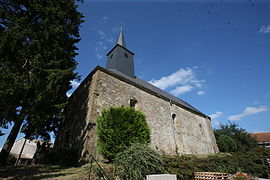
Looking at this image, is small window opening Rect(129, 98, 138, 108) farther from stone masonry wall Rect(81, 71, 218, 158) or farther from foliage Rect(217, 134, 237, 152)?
foliage Rect(217, 134, 237, 152)

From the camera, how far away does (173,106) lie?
15430 mm

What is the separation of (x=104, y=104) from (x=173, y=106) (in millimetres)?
8979

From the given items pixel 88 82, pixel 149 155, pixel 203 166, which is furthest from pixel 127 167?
pixel 88 82

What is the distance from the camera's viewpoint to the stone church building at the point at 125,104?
8758 millimetres

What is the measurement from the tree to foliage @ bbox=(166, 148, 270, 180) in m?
7.01

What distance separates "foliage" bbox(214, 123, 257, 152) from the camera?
65.5ft

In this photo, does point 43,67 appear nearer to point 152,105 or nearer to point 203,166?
point 152,105

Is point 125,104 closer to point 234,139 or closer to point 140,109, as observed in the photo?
point 140,109

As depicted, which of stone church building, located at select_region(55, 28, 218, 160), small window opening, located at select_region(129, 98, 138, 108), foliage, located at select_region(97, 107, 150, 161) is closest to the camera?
foliage, located at select_region(97, 107, 150, 161)

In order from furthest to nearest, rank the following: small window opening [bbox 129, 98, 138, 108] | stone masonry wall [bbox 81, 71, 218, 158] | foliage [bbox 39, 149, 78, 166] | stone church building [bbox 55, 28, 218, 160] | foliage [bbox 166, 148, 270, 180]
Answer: small window opening [bbox 129, 98, 138, 108]
stone masonry wall [bbox 81, 71, 218, 158]
stone church building [bbox 55, 28, 218, 160]
foliage [bbox 39, 149, 78, 166]
foliage [bbox 166, 148, 270, 180]

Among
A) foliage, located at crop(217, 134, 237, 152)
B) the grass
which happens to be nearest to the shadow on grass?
the grass

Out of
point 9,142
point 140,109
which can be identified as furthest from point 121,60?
point 9,142

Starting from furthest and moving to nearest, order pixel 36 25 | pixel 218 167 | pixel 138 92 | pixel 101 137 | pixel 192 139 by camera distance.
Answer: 1. pixel 192 139
2. pixel 138 92
3. pixel 36 25
4. pixel 218 167
5. pixel 101 137

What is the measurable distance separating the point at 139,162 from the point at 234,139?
27339 mm
